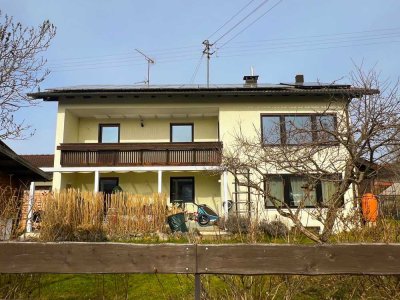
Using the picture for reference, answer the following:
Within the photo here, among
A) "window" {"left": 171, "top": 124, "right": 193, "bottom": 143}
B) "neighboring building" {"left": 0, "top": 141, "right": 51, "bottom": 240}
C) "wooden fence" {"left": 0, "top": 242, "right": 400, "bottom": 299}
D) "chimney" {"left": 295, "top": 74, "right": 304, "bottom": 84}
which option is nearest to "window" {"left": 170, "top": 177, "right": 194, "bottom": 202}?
"window" {"left": 171, "top": 124, "right": 193, "bottom": 143}

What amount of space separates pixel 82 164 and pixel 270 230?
1561cm

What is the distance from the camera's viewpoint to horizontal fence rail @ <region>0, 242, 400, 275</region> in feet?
10.7

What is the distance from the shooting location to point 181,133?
22406 mm

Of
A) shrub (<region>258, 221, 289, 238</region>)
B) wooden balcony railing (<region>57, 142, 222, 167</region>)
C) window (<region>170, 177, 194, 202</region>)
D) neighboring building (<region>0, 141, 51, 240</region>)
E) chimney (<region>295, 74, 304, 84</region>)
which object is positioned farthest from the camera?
chimney (<region>295, 74, 304, 84</region>)

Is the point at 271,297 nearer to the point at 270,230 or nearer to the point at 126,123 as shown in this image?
the point at 270,230

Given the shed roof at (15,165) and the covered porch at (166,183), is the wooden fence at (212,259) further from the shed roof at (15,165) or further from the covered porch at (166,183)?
the covered porch at (166,183)

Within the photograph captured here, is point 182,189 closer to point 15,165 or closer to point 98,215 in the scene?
point 98,215

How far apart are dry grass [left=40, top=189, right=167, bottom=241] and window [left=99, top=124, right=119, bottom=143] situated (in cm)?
850

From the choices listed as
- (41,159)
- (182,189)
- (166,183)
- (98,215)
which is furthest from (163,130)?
(41,159)

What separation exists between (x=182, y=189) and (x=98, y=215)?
855cm

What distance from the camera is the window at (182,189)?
21.5 m

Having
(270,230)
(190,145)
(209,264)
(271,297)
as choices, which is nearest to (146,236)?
(190,145)

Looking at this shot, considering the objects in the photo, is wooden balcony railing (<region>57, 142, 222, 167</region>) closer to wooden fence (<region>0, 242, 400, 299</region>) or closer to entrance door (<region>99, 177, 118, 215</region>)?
entrance door (<region>99, 177, 118, 215</region>)

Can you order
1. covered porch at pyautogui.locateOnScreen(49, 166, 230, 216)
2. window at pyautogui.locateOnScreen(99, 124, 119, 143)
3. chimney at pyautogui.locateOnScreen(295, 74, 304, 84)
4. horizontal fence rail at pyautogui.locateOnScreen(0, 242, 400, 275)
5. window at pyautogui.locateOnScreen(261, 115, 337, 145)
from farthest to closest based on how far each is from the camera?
chimney at pyautogui.locateOnScreen(295, 74, 304, 84), window at pyautogui.locateOnScreen(99, 124, 119, 143), covered porch at pyautogui.locateOnScreen(49, 166, 230, 216), window at pyautogui.locateOnScreen(261, 115, 337, 145), horizontal fence rail at pyautogui.locateOnScreen(0, 242, 400, 275)
